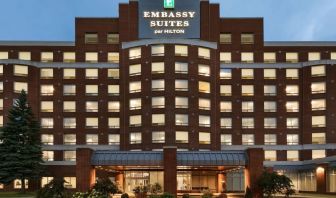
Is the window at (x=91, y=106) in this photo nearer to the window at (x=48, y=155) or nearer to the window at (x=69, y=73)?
the window at (x=69, y=73)

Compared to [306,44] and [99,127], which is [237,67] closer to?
[306,44]

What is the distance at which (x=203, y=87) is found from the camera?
332 feet

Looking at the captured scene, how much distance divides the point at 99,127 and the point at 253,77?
1192 inches

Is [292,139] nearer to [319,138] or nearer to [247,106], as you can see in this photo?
[319,138]

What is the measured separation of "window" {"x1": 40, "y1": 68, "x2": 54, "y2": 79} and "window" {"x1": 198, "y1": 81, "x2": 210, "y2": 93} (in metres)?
27.5

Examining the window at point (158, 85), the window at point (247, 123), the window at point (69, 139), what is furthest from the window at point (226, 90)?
the window at point (69, 139)

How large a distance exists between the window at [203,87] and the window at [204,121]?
180 inches

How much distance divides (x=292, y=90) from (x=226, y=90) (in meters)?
12.4

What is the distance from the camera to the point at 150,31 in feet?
337

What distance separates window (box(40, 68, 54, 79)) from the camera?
10575 cm

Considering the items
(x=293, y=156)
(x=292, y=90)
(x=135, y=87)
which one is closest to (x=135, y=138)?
(x=135, y=87)

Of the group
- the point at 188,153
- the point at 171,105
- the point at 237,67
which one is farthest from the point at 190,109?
the point at 188,153

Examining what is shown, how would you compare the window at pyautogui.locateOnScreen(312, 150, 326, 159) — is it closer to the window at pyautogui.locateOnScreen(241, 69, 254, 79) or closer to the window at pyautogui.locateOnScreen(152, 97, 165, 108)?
the window at pyautogui.locateOnScreen(241, 69, 254, 79)

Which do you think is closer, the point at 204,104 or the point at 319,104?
the point at 204,104
